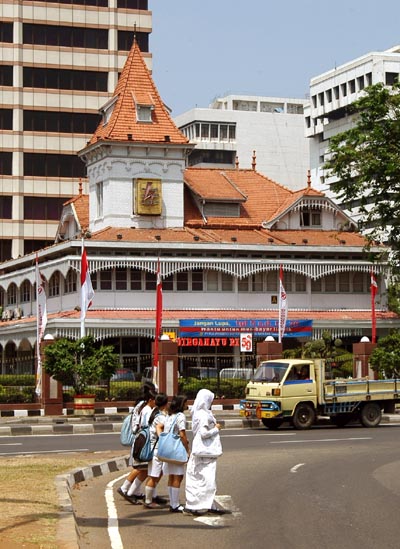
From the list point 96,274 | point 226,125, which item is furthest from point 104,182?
point 226,125

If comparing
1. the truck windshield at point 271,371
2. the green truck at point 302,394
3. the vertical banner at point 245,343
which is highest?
the vertical banner at point 245,343

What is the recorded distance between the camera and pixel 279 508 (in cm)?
1584

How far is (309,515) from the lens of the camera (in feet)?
49.4

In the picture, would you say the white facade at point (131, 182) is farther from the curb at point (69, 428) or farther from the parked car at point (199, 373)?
the curb at point (69, 428)

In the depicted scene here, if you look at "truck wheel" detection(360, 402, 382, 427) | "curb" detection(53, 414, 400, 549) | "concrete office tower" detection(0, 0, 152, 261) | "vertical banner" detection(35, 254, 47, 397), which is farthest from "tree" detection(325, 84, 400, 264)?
"concrete office tower" detection(0, 0, 152, 261)

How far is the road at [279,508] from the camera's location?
13219mm

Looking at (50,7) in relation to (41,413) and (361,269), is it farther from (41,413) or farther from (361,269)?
(41,413)

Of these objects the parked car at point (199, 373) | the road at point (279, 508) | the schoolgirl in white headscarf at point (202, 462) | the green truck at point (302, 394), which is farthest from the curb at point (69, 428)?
the schoolgirl in white headscarf at point (202, 462)

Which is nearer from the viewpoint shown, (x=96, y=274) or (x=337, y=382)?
(x=337, y=382)

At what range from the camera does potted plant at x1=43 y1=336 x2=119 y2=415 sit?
37.9 metres

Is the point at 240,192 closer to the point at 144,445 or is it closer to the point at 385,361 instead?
the point at 385,361

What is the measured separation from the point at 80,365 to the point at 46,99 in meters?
48.7

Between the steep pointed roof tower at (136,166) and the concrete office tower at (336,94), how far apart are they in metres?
64.0

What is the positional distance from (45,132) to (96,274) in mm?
30442
